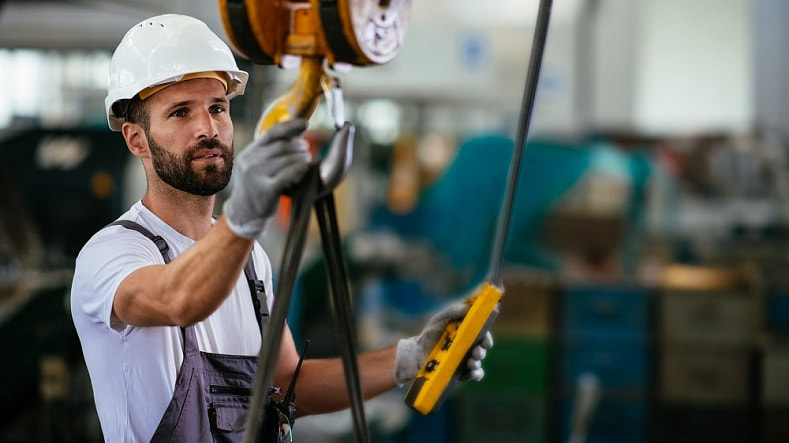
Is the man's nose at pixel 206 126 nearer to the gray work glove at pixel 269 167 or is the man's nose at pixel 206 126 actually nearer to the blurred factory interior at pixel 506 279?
the gray work glove at pixel 269 167

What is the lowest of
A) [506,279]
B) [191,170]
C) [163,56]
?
[506,279]

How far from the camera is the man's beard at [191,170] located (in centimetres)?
188

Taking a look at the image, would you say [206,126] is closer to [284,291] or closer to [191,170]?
[191,170]

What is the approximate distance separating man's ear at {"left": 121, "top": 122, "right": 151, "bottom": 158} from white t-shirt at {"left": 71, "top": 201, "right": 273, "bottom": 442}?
16cm

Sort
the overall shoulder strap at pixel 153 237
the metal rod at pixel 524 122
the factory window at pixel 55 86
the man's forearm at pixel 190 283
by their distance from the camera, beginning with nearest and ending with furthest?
1. the man's forearm at pixel 190 283
2. the metal rod at pixel 524 122
3. the overall shoulder strap at pixel 153 237
4. the factory window at pixel 55 86

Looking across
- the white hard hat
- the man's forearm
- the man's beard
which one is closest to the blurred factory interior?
the white hard hat

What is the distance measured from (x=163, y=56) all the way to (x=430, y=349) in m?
0.74

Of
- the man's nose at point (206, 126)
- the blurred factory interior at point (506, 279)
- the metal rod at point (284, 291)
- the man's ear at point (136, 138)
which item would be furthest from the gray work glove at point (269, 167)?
the blurred factory interior at point (506, 279)

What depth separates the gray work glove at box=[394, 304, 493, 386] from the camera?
1.92 m

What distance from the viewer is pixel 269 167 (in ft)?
4.86

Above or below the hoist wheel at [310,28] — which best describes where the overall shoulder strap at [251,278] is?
below

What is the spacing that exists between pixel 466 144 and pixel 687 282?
5.26 ft

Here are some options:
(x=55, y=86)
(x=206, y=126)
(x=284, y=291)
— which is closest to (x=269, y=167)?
(x=284, y=291)

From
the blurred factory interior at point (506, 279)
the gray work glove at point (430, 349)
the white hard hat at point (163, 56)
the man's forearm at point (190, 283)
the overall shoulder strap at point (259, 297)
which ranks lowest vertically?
the blurred factory interior at point (506, 279)
